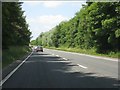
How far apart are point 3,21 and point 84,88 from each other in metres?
21.4

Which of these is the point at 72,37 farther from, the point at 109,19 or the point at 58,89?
the point at 58,89

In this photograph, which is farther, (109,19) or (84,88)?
(109,19)

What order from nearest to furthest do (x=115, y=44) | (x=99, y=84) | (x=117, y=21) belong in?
(x=99, y=84)
(x=117, y=21)
(x=115, y=44)

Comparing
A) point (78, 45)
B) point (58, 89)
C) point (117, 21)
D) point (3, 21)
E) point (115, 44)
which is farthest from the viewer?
point (78, 45)

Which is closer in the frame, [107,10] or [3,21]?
[3,21]

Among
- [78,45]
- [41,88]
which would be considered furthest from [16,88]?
[78,45]

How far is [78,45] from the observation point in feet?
282

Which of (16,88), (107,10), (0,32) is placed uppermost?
(107,10)

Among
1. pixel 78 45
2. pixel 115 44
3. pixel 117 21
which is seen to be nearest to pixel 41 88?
pixel 117 21

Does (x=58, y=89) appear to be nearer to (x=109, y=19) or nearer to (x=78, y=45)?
(x=109, y=19)

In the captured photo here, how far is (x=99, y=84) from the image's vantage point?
13.5m

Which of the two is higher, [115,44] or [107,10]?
[107,10]

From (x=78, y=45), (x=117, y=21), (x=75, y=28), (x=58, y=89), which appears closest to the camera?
(x=58, y=89)

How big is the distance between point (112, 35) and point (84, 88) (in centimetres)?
3387
